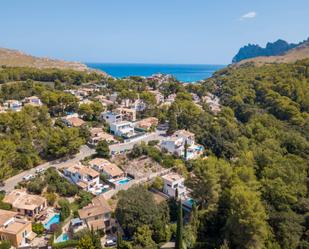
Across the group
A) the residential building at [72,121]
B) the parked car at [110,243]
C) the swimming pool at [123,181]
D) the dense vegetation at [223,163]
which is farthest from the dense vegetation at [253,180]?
the residential building at [72,121]

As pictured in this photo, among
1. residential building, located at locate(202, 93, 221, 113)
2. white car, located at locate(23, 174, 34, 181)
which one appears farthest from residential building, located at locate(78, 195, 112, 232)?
residential building, located at locate(202, 93, 221, 113)

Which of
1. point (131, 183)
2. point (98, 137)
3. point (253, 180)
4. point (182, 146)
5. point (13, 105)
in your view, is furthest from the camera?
point (13, 105)

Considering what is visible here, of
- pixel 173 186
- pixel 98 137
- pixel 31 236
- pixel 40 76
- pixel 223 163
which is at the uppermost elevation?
pixel 40 76

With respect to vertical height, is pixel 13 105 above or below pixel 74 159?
above

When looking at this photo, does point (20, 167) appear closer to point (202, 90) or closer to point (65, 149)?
point (65, 149)

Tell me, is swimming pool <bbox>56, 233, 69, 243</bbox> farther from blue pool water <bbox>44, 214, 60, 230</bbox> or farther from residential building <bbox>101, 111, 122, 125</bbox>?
residential building <bbox>101, 111, 122, 125</bbox>

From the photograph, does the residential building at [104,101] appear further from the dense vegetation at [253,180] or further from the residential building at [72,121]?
the dense vegetation at [253,180]

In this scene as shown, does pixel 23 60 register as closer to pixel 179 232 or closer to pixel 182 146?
pixel 182 146

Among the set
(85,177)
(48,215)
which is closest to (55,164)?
(85,177)
